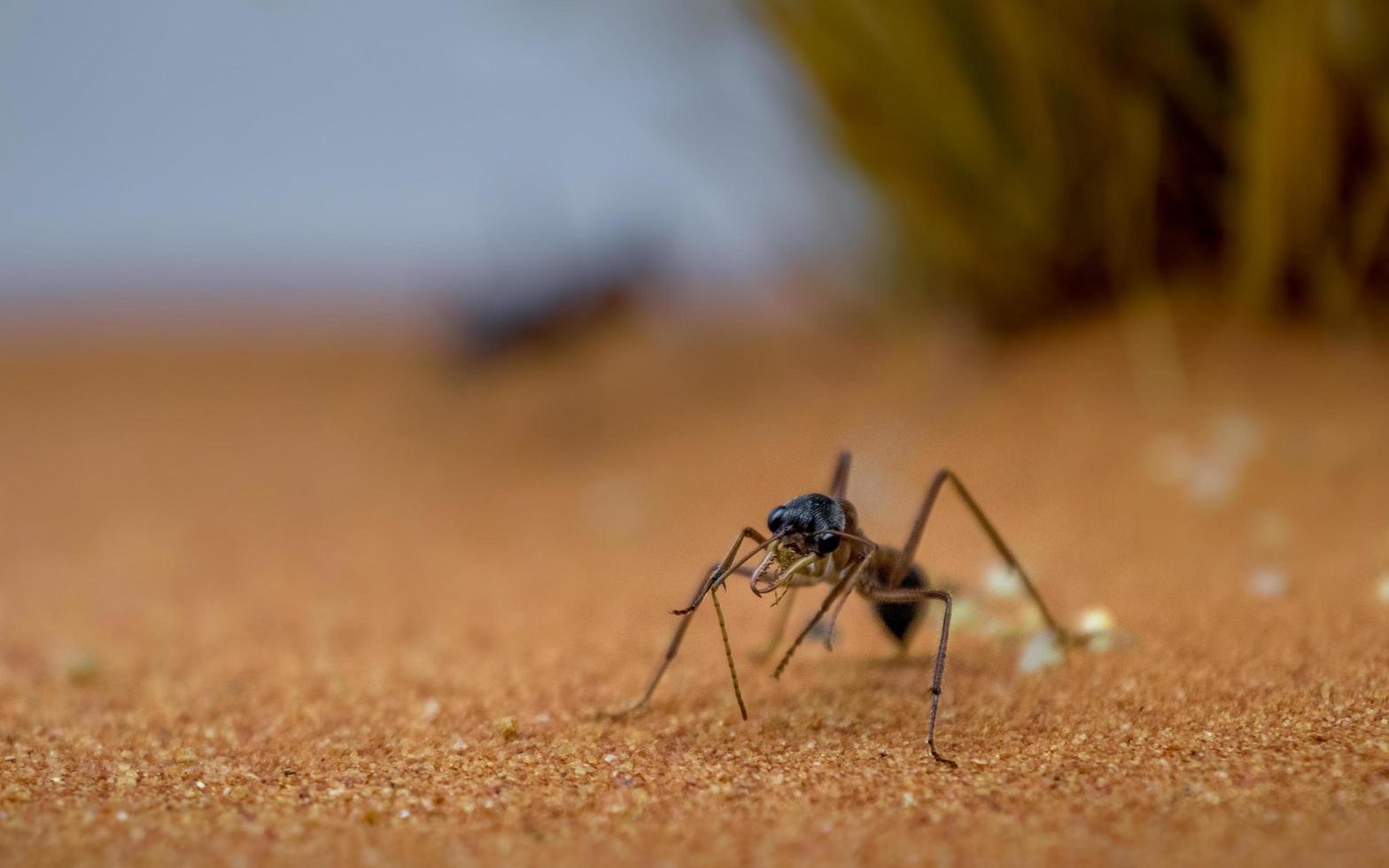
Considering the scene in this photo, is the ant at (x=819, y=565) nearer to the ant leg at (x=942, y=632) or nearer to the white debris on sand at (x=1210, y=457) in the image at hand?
the ant leg at (x=942, y=632)

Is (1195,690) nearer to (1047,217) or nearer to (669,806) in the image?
(669,806)

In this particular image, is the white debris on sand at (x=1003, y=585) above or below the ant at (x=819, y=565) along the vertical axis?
above

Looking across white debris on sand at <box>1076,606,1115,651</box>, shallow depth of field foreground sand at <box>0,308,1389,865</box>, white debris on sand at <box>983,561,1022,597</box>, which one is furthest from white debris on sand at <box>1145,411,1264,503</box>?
white debris on sand at <box>1076,606,1115,651</box>

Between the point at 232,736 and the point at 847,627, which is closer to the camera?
the point at 232,736

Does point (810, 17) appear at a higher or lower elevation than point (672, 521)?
higher

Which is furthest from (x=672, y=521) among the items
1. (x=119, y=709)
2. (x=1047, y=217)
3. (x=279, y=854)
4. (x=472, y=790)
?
(x=279, y=854)

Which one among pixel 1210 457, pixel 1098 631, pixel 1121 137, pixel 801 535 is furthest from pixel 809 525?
pixel 1121 137

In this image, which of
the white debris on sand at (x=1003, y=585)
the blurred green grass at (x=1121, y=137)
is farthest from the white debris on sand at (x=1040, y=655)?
the blurred green grass at (x=1121, y=137)

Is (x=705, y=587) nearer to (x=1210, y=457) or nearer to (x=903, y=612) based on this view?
(x=903, y=612)
